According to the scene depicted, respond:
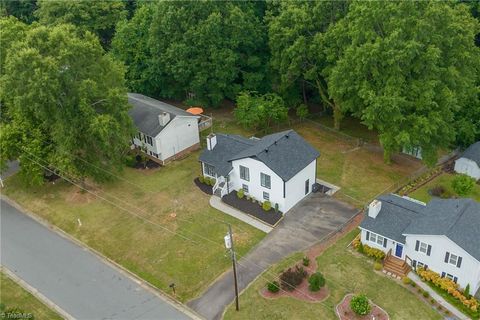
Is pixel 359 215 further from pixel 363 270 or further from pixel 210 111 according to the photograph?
pixel 210 111

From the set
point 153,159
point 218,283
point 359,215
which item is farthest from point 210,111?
point 218,283

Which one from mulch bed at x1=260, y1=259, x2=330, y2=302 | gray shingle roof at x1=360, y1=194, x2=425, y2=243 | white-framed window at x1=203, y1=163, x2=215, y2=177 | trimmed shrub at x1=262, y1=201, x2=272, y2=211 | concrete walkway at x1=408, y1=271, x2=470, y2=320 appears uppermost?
gray shingle roof at x1=360, y1=194, x2=425, y2=243

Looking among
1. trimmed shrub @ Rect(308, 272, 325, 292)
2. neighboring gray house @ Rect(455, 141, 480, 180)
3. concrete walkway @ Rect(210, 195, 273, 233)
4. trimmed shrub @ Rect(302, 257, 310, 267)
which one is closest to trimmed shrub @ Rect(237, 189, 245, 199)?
concrete walkway @ Rect(210, 195, 273, 233)

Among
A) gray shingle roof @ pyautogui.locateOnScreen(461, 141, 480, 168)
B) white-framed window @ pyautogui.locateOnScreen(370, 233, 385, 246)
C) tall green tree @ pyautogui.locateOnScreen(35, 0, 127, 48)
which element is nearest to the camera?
white-framed window @ pyautogui.locateOnScreen(370, 233, 385, 246)

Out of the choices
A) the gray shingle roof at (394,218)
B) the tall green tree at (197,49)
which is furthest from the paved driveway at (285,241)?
the tall green tree at (197,49)

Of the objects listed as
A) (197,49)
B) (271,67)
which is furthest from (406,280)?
(197,49)

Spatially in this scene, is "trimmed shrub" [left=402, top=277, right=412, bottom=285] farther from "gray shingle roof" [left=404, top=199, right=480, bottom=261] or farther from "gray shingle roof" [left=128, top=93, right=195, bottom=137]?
"gray shingle roof" [left=128, top=93, right=195, bottom=137]

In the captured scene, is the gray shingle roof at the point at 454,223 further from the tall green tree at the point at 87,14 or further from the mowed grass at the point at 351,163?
the tall green tree at the point at 87,14
